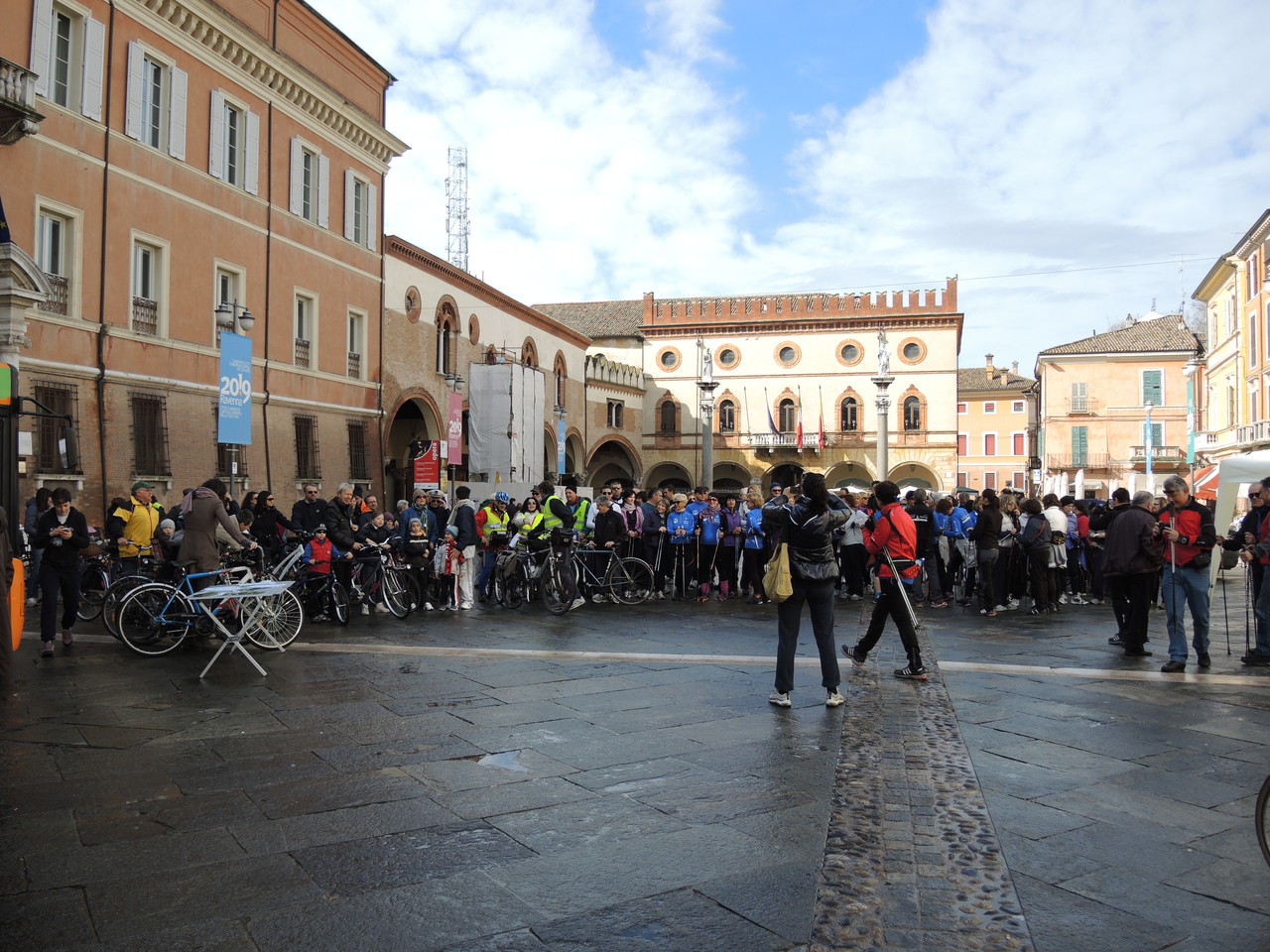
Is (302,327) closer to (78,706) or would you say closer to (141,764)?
(78,706)

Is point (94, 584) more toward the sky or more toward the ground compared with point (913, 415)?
more toward the ground

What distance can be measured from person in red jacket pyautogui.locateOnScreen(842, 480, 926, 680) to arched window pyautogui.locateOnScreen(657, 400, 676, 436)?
47058 mm

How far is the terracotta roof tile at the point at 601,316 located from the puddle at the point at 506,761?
52087 millimetres

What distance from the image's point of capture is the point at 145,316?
1892cm

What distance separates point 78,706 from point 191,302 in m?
15.1

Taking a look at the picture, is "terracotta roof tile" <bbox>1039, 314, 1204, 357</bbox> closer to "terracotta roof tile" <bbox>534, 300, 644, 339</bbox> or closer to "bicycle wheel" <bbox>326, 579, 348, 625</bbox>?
"terracotta roof tile" <bbox>534, 300, 644, 339</bbox>

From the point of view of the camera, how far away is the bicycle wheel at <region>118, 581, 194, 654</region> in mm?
9070

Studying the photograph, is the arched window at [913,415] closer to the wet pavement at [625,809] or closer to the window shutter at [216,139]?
the window shutter at [216,139]

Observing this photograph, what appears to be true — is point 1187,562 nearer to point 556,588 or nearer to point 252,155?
point 556,588

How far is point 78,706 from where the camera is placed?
22.2ft

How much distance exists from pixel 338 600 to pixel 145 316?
34.2 ft

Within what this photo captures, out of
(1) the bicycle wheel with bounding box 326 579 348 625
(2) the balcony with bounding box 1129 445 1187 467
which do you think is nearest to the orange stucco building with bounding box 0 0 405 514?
(1) the bicycle wheel with bounding box 326 579 348 625

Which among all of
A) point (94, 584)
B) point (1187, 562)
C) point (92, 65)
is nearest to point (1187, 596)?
point (1187, 562)

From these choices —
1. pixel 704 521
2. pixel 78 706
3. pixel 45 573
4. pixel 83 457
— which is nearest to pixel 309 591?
pixel 45 573
